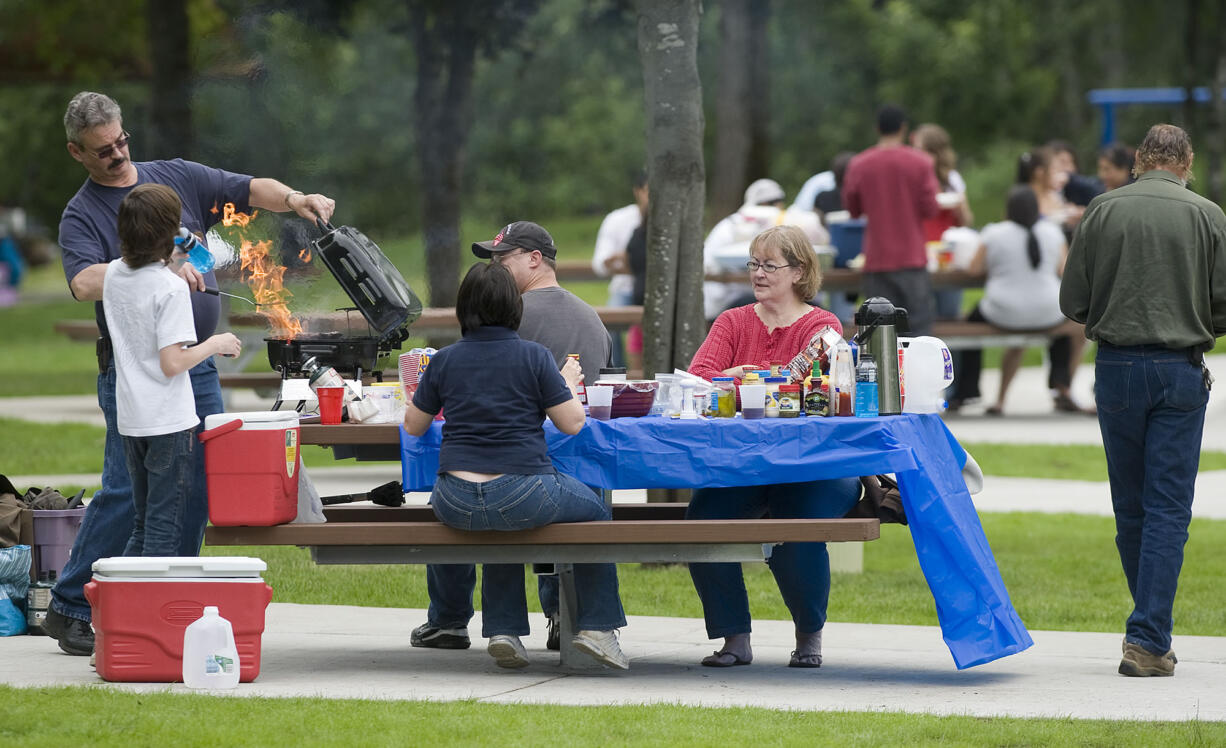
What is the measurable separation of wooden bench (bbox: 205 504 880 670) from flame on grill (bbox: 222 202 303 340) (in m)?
1.14

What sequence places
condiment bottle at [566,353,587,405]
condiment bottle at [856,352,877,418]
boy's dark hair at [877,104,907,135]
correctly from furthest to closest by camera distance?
boy's dark hair at [877,104,907,135]
condiment bottle at [566,353,587,405]
condiment bottle at [856,352,877,418]

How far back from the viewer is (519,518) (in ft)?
20.5

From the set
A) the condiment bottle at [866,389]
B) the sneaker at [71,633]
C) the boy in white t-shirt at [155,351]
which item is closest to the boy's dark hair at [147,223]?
the boy in white t-shirt at [155,351]

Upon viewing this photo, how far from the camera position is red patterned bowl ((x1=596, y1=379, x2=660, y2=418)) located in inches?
260

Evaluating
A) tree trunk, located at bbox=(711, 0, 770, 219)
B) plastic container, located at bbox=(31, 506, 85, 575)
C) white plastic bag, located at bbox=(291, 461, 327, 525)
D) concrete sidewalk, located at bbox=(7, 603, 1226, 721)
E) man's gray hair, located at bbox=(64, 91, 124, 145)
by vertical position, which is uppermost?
tree trunk, located at bbox=(711, 0, 770, 219)

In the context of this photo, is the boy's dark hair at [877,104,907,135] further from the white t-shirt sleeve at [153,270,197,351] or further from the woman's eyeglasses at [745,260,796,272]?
the white t-shirt sleeve at [153,270,197,351]

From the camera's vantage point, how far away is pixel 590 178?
42.0 meters

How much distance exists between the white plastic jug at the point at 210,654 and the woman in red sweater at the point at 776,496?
1.61 metres

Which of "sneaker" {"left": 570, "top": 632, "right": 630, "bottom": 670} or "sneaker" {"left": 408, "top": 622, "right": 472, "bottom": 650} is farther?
"sneaker" {"left": 408, "top": 622, "right": 472, "bottom": 650}

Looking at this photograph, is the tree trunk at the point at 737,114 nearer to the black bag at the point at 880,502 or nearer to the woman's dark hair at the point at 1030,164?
the woman's dark hair at the point at 1030,164

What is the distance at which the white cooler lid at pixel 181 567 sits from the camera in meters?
6.27

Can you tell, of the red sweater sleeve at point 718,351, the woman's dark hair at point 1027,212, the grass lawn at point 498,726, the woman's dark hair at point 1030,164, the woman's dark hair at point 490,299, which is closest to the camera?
the grass lawn at point 498,726

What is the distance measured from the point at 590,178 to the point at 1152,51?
40.3ft

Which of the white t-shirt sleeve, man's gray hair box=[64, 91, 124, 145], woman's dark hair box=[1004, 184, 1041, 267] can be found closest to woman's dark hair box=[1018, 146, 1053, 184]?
woman's dark hair box=[1004, 184, 1041, 267]
